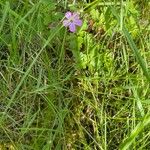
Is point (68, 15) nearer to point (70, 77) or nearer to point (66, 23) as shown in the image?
point (66, 23)

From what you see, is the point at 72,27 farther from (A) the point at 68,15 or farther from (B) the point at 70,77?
(B) the point at 70,77

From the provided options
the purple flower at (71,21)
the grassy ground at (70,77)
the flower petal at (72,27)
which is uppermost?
the purple flower at (71,21)

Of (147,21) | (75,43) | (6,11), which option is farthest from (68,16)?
(147,21)

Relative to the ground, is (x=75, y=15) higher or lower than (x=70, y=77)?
higher

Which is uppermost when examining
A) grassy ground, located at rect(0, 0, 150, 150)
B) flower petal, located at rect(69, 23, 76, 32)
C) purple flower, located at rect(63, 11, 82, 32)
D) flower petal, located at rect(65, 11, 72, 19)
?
flower petal, located at rect(65, 11, 72, 19)

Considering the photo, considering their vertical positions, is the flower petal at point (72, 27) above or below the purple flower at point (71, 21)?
below

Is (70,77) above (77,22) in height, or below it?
below

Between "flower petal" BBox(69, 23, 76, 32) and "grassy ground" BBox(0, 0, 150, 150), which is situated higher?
"flower petal" BBox(69, 23, 76, 32)

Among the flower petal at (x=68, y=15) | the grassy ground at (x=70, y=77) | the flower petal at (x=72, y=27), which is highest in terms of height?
the flower petal at (x=68, y=15)

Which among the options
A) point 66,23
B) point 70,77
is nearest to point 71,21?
point 66,23
